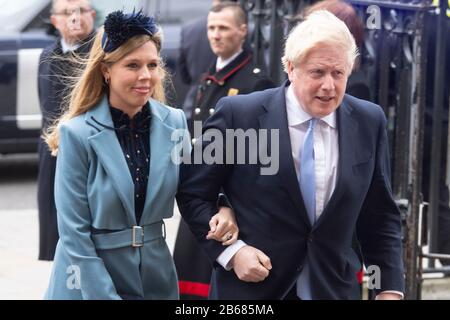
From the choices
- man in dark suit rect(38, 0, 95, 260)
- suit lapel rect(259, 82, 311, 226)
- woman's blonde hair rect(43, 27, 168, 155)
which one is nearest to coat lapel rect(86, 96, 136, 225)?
woman's blonde hair rect(43, 27, 168, 155)

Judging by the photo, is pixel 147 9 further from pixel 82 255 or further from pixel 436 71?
pixel 82 255

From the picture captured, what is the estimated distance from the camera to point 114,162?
3.85 m

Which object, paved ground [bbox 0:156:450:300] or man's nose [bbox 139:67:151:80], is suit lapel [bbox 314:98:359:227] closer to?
man's nose [bbox 139:67:151:80]

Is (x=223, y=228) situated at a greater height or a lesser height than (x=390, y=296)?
greater

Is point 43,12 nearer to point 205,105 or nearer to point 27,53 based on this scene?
point 27,53

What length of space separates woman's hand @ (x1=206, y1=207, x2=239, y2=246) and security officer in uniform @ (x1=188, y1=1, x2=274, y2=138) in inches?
90.3

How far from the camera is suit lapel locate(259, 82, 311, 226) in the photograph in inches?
146

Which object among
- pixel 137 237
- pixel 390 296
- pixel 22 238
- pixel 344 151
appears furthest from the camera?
pixel 22 238

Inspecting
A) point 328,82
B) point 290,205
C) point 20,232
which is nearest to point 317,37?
point 328,82

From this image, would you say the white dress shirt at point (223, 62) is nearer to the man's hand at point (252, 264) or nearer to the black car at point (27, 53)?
the man's hand at point (252, 264)

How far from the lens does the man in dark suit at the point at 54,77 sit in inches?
252

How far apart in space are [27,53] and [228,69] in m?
4.34

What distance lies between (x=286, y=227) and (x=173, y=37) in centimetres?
684

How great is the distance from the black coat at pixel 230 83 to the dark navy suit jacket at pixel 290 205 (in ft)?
7.13
